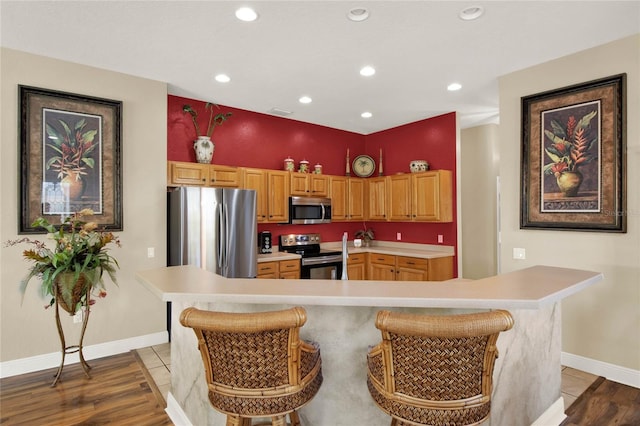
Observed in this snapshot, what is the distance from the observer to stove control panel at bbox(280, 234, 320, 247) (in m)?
5.47

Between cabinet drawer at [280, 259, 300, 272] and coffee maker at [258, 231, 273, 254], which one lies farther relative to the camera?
coffee maker at [258, 231, 273, 254]

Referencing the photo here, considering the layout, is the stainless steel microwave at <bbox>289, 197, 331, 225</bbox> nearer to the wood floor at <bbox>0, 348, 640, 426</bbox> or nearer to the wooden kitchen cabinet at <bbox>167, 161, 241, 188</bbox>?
the wooden kitchen cabinet at <bbox>167, 161, 241, 188</bbox>

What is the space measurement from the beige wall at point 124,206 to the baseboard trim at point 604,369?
429 cm

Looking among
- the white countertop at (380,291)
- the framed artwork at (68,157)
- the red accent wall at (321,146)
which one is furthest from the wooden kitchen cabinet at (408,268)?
the framed artwork at (68,157)

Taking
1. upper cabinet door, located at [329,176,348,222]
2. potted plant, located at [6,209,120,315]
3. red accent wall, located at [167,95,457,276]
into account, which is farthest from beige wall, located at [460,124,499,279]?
potted plant, located at [6,209,120,315]

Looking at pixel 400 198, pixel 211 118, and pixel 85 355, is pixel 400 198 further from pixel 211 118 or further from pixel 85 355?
pixel 85 355

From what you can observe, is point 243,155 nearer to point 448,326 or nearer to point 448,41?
point 448,41

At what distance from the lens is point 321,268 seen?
5227 millimetres

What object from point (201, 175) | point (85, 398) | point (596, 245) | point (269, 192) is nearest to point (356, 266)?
point (269, 192)

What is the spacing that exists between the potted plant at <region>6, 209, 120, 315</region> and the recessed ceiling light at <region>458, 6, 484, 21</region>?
352 cm

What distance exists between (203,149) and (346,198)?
2551mm

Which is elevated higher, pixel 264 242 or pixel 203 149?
pixel 203 149

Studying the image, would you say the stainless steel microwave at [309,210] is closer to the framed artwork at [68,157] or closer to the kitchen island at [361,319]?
the framed artwork at [68,157]

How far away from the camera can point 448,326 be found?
1.28 metres
